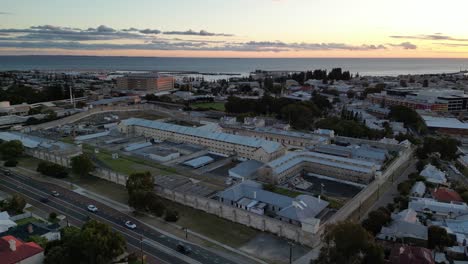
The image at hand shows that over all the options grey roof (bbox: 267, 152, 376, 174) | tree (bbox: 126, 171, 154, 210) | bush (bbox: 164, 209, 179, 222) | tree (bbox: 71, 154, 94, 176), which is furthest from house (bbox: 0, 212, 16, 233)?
grey roof (bbox: 267, 152, 376, 174)

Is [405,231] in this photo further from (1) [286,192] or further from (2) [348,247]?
(1) [286,192]

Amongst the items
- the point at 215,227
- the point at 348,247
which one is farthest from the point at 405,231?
the point at 215,227

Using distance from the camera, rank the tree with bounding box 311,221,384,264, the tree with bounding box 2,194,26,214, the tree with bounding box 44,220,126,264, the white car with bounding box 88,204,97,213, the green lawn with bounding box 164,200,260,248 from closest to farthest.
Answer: the tree with bounding box 311,221,384,264, the tree with bounding box 44,220,126,264, the green lawn with bounding box 164,200,260,248, the tree with bounding box 2,194,26,214, the white car with bounding box 88,204,97,213

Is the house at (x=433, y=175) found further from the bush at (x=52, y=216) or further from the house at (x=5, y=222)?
the house at (x=5, y=222)

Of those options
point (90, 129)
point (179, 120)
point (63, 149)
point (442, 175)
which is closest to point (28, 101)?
point (90, 129)

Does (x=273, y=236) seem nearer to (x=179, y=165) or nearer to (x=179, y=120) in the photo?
(x=179, y=165)

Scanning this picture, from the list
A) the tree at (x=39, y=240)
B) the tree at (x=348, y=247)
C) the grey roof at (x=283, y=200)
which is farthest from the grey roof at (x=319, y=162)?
the tree at (x=39, y=240)

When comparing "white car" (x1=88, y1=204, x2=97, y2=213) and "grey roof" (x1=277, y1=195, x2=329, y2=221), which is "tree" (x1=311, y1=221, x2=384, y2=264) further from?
"white car" (x1=88, y1=204, x2=97, y2=213)
